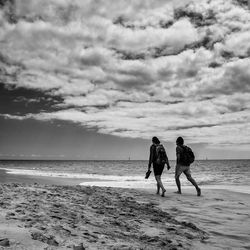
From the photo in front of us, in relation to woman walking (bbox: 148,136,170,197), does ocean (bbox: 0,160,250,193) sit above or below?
below

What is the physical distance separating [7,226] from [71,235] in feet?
3.28

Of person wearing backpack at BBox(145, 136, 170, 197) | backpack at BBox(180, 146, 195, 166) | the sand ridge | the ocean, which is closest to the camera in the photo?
the sand ridge

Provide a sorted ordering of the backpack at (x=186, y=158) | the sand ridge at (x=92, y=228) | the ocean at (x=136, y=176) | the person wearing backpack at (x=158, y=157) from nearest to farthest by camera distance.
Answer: the sand ridge at (x=92, y=228) < the person wearing backpack at (x=158, y=157) < the backpack at (x=186, y=158) < the ocean at (x=136, y=176)

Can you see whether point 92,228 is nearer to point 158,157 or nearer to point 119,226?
point 119,226

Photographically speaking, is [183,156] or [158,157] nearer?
[158,157]

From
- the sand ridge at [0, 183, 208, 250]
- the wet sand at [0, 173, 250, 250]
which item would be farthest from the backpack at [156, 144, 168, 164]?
the sand ridge at [0, 183, 208, 250]

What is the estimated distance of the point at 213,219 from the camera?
22.4 feet

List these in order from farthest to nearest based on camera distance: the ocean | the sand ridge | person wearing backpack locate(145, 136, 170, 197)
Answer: the ocean, person wearing backpack locate(145, 136, 170, 197), the sand ridge

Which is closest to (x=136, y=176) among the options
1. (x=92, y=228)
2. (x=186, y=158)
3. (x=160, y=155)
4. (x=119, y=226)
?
(x=186, y=158)

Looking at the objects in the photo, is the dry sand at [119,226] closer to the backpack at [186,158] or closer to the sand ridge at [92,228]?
the sand ridge at [92,228]

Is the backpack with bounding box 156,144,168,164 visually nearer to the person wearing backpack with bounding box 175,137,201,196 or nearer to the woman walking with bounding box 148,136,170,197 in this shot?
the woman walking with bounding box 148,136,170,197

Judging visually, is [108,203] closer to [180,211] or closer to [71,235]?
[180,211]

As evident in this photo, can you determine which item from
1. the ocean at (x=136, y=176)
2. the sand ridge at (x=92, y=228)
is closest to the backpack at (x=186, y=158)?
the sand ridge at (x=92, y=228)

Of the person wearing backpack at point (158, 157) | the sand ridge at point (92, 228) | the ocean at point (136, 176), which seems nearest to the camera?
the sand ridge at point (92, 228)
